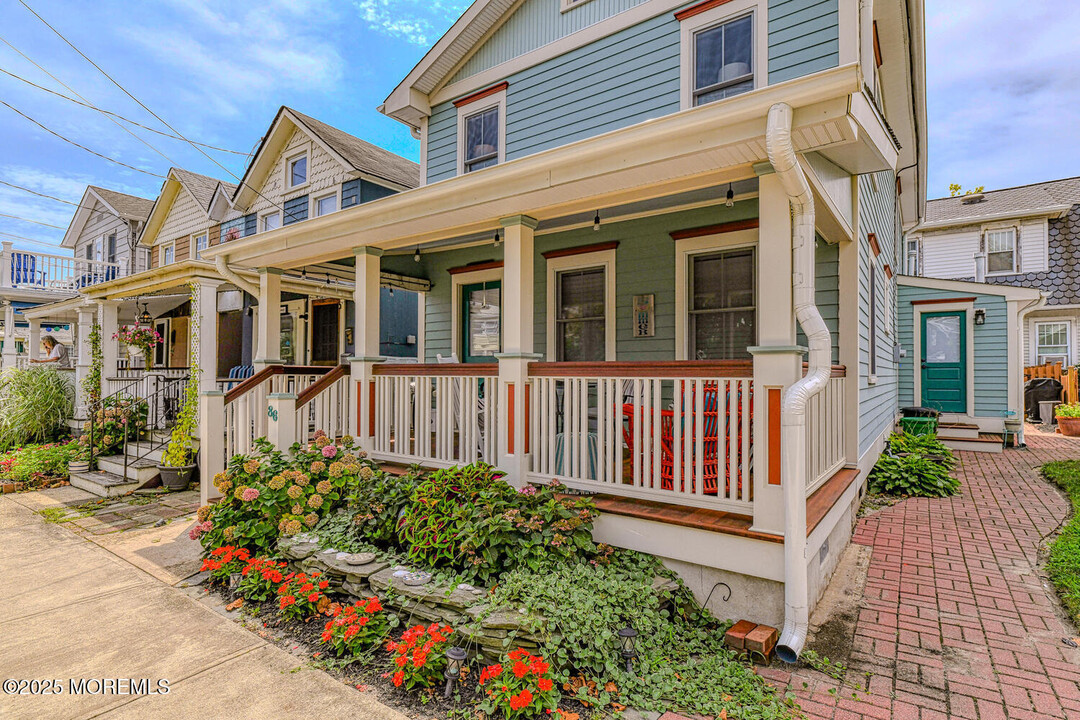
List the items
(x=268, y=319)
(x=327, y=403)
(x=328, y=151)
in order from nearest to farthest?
(x=327, y=403) → (x=268, y=319) → (x=328, y=151)

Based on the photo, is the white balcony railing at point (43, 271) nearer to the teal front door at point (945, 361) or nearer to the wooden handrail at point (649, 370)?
the wooden handrail at point (649, 370)

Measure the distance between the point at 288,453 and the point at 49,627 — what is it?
1.88 metres

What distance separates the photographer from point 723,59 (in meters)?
5.39

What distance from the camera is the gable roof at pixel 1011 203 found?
1414 cm

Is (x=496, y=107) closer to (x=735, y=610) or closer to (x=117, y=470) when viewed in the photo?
(x=735, y=610)

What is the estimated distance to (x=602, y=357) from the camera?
616 centimetres

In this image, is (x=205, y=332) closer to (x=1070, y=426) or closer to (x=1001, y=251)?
(x=1070, y=426)

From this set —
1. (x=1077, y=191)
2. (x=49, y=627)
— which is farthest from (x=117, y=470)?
(x=1077, y=191)

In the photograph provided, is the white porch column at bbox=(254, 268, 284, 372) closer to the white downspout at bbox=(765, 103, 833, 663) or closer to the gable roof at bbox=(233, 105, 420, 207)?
the gable roof at bbox=(233, 105, 420, 207)

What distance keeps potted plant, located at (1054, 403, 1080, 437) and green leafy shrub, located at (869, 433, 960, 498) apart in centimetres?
642

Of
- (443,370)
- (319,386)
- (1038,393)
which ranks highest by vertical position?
(443,370)

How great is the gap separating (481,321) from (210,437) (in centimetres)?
353

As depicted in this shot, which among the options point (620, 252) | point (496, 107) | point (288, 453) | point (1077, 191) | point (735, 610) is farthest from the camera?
point (1077, 191)

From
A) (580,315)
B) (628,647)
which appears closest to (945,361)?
(580,315)
